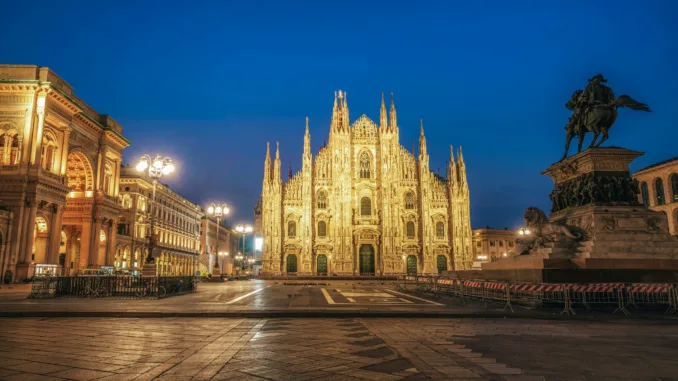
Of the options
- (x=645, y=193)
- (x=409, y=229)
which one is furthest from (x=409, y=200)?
(x=645, y=193)

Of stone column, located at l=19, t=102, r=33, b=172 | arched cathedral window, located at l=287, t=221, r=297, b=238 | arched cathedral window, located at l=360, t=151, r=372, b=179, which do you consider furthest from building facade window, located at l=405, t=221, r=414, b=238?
stone column, located at l=19, t=102, r=33, b=172

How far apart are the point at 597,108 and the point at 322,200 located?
45131 mm

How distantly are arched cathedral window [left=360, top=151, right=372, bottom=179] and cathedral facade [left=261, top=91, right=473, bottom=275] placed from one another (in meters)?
0.14

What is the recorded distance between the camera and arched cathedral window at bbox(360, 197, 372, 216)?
59450 mm

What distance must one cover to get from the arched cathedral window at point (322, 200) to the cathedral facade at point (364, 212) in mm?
134

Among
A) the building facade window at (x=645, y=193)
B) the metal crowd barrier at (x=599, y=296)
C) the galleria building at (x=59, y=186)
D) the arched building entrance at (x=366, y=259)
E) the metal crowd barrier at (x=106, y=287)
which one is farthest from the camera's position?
the arched building entrance at (x=366, y=259)

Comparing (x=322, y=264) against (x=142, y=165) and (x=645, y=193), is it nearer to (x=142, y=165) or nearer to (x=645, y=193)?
(x=142, y=165)

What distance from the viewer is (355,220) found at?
58.3 meters

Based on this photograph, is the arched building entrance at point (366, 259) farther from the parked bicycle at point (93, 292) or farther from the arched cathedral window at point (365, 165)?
the parked bicycle at point (93, 292)

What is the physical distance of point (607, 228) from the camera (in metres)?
14.0

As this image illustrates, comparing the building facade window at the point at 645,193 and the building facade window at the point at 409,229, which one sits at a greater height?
the building facade window at the point at 645,193

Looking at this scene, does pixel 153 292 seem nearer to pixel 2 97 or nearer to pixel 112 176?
pixel 2 97

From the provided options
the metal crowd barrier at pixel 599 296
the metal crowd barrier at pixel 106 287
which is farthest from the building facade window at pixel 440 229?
the metal crowd barrier at pixel 599 296

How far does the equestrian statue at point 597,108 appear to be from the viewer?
15.2 metres
